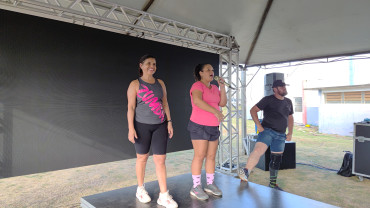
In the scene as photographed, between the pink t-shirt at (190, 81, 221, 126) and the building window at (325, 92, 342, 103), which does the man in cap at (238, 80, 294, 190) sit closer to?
the pink t-shirt at (190, 81, 221, 126)

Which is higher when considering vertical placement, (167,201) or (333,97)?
(333,97)

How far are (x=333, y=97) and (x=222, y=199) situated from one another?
526 inches

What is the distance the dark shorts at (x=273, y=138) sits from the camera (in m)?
3.04

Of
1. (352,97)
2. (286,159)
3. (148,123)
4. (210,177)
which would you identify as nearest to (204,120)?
Result: (148,123)

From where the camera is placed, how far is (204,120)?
207 centimetres

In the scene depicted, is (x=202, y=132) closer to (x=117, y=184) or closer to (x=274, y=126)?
(x=274, y=126)

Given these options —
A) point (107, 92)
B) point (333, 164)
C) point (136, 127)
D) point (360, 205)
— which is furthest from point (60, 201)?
point (333, 164)

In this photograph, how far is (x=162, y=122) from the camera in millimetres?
2064

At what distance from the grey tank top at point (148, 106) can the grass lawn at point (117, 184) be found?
6.05ft

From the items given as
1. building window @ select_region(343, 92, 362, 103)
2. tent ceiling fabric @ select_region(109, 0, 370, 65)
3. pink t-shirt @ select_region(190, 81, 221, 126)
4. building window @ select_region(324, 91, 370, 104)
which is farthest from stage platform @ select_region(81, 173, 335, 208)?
building window @ select_region(343, 92, 362, 103)

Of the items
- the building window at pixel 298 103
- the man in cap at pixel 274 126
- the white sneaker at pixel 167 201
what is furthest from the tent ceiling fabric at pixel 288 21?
the building window at pixel 298 103

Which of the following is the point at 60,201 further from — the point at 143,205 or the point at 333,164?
the point at 333,164

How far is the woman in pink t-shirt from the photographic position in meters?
2.05

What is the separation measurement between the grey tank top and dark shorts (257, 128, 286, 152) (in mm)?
1629
